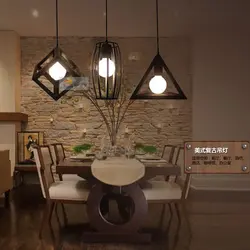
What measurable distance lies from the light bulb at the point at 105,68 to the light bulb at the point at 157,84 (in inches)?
16.1

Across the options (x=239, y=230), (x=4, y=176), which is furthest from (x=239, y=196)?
(x=4, y=176)

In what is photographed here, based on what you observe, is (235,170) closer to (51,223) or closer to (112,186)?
(112,186)

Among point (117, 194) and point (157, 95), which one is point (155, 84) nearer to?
point (157, 95)

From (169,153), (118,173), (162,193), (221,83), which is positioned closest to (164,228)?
(162,193)

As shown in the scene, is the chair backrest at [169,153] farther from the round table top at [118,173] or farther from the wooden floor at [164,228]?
the round table top at [118,173]

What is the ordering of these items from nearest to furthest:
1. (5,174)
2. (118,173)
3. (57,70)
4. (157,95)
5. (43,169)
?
(118,173) → (43,169) → (157,95) → (57,70) → (5,174)

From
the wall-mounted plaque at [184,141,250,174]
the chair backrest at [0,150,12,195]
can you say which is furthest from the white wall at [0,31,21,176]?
the wall-mounted plaque at [184,141,250,174]

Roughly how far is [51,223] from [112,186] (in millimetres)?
965

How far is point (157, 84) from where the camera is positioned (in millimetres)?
3775

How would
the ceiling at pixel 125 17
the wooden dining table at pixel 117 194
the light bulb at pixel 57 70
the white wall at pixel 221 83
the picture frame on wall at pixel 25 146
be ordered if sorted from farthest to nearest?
the picture frame on wall at pixel 25 146 < the white wall at pixel 221 83 < the ceiling at pixel 125 17 < the light bulb at pixel 57 70 < the wooden dining table at pixel 117 194

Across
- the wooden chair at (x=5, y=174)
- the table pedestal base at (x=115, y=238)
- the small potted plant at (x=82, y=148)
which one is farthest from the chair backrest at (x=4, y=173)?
the table pedestal base at (x=115, y=238)

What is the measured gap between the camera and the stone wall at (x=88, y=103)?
680cm

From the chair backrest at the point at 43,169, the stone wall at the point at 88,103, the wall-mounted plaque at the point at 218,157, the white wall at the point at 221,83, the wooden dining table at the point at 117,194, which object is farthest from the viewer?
the stone wall at the point at 88,103

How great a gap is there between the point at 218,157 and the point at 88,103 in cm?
501
